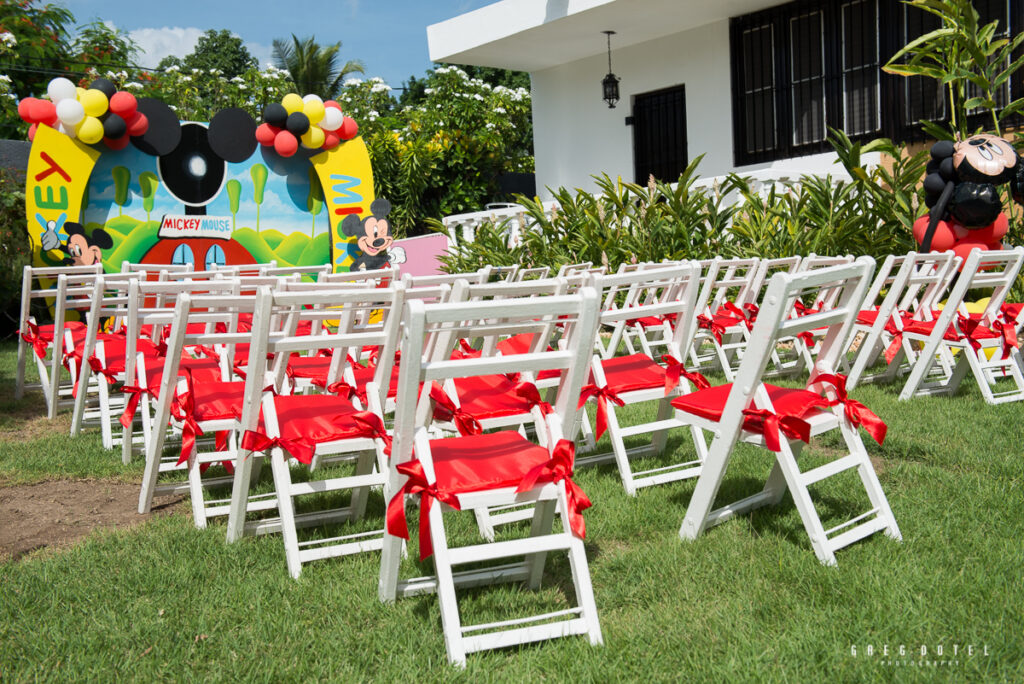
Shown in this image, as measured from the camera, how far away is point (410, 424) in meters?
2.54

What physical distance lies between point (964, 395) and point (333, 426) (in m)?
4.34

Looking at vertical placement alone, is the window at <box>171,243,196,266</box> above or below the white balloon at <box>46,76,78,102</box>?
below

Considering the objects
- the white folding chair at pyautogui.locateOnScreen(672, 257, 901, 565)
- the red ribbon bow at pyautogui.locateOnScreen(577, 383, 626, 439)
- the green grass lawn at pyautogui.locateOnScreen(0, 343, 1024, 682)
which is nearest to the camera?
the green grass lawn at pyautogui.locateOnScreen(0, 343, 1024, 682)

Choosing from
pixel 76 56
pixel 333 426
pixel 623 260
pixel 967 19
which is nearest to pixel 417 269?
pixel 623 260

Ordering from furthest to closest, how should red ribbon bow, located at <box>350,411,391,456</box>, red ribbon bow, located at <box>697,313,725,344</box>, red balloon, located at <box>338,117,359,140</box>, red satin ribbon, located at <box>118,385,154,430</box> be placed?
1. red balloon, located at <box>338,117,359,140</box>
2. red ribbon bow, located at <box>697,313,725,344</box>
3. red satin ribbon, located at <box>118,385,154,430</box>
4. red ribbon bow, located at <box>350,411,391,456</box>

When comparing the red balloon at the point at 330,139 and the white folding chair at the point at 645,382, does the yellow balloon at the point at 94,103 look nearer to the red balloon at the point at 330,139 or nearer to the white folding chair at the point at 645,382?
the red balloon at the point at 330,139

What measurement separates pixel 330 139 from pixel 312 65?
73.3 feet

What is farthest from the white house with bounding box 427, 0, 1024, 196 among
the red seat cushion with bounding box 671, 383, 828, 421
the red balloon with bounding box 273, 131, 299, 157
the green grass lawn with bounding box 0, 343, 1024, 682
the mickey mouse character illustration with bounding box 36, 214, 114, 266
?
the green grass lawn with bounding box 0, 343, 1024, 682

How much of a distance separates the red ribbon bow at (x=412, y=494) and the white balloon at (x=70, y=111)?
9.41m

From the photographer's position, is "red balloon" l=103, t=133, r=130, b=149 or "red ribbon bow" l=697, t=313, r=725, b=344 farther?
"red balloon" l=103, t=133, r=130, b=149

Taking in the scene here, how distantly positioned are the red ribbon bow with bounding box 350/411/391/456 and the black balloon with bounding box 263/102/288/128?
30.6 ft

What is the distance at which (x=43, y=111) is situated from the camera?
10055 millimetres

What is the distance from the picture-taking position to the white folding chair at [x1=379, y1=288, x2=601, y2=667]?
243cm

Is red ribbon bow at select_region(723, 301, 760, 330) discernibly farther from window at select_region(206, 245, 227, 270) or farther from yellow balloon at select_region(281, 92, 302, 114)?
window at select_region(206, 245, 227, 270)
